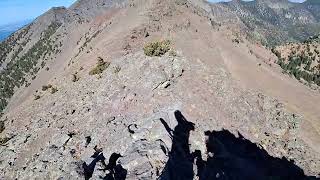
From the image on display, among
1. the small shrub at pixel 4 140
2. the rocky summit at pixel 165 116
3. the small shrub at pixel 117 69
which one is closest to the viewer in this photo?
the rocky summit at pixel 165 116

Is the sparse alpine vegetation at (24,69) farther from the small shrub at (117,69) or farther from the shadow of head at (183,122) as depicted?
the shadow of head at (183,122)

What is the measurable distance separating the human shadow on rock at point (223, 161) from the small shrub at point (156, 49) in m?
10.3

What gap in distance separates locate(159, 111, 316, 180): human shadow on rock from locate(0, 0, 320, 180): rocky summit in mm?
110

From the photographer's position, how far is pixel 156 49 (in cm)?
4803

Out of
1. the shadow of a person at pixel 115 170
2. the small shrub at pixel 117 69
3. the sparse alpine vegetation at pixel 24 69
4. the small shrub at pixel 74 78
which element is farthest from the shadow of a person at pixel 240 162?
the sparse alpine vegetation at pixel 24 69

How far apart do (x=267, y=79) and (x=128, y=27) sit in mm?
20370

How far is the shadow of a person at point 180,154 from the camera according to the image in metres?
33.0

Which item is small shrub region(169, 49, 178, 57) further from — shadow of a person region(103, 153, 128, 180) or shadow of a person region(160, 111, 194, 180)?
shadow of a person region(103, 153, 128, 180)

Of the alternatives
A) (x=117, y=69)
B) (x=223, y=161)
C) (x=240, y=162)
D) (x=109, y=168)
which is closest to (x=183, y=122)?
(x=223, y=161)

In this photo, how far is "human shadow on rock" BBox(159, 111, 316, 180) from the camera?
112 feet

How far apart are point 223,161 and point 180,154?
473 cm

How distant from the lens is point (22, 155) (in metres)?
38.2

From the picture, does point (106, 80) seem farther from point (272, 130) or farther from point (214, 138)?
point (272, 130)

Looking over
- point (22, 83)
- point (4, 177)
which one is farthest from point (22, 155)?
point (22, 83)
